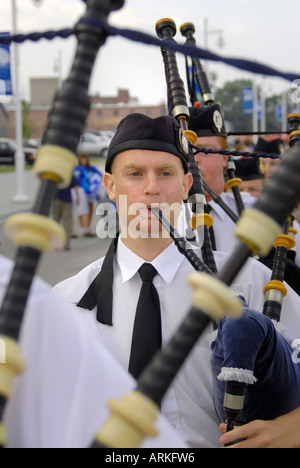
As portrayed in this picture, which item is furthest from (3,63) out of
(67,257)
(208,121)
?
(67,257)

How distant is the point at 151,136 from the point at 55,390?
1529 mm

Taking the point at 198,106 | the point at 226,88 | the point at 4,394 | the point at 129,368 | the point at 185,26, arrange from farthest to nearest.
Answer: the point at 226,88, the point at 198,106, the point at 185,26, the point at 129,368, the point at 4,394

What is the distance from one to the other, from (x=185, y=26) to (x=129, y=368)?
1495mm

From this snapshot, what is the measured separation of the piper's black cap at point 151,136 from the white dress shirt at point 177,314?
0.35m

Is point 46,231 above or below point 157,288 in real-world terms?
above

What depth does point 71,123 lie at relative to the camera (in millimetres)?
776

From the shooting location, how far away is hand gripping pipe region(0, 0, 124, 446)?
2.42 ft

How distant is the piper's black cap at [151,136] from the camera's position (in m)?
2.24

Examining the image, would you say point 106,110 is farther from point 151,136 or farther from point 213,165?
point 151,136
